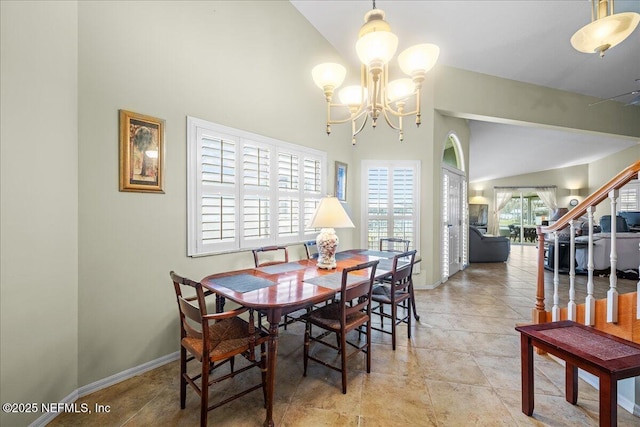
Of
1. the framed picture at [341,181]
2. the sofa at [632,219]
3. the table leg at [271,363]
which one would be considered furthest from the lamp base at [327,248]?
the sofa at [632,219]

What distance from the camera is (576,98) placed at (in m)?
4.66

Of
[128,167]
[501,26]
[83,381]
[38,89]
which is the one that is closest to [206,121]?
[128,167]

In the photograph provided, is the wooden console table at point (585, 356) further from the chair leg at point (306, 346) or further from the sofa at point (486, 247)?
the sofa at point (486, 247)

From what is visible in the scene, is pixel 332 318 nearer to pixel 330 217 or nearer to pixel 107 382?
pixel 330 217

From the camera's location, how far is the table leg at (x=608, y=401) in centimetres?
126

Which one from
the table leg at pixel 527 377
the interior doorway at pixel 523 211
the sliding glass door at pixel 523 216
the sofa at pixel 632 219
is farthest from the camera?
the sliding glass door at pixel 523 216

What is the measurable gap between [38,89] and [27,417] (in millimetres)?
1868

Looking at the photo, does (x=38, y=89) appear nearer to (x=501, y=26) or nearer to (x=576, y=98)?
(x=501, y=26)

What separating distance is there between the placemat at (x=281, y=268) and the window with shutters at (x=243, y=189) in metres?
0.45

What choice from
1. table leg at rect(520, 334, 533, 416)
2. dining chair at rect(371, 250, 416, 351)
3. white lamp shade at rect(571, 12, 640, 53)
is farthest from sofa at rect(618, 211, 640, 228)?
table leg at rect(520, 334, 533, 416)

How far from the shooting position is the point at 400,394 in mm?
1895

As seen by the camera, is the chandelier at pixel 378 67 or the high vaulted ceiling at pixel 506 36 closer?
the chandelier at pixel 378 67

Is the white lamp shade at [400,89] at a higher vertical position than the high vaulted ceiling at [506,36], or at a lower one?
lower

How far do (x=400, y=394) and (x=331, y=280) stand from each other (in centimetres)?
90
